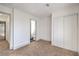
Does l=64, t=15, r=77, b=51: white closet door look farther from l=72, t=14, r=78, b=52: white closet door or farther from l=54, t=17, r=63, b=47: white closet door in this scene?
l=54, t=17, r=63, b=47: white closet door

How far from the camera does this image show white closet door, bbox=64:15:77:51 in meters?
3.51

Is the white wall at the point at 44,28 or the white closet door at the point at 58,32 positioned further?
the white wall at the point at 44,28

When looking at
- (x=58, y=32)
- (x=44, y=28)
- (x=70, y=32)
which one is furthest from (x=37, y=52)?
(x=44, y=28)

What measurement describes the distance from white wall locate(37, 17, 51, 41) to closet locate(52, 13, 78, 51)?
5.30 feet

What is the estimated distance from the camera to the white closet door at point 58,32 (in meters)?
4.17

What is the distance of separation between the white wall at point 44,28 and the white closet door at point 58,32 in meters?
1.65

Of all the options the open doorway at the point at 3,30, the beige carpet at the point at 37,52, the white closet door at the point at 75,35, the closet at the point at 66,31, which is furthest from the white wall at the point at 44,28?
the open doorway at the point at 3,30

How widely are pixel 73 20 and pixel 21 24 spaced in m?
2.88

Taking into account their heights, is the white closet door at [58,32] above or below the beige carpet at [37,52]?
above

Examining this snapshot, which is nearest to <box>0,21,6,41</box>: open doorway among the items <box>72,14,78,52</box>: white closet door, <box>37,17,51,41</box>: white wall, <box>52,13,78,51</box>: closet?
<box>37,17,51,41</box>: white wall

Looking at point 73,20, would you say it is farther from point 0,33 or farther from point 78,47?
point 0,33

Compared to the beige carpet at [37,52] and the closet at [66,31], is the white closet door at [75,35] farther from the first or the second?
the beige carpet at [37,52]

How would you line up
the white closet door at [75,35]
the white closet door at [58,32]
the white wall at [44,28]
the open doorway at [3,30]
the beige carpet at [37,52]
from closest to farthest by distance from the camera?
1. the beige carpet at [37,52]
2. the white closet door at [75,35]
3. the white closet door at [58,32]
4. the white wall at [44,28]
5. the open doorway at [3,30]

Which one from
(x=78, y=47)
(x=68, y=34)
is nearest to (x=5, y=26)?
(x=68, y=34)
